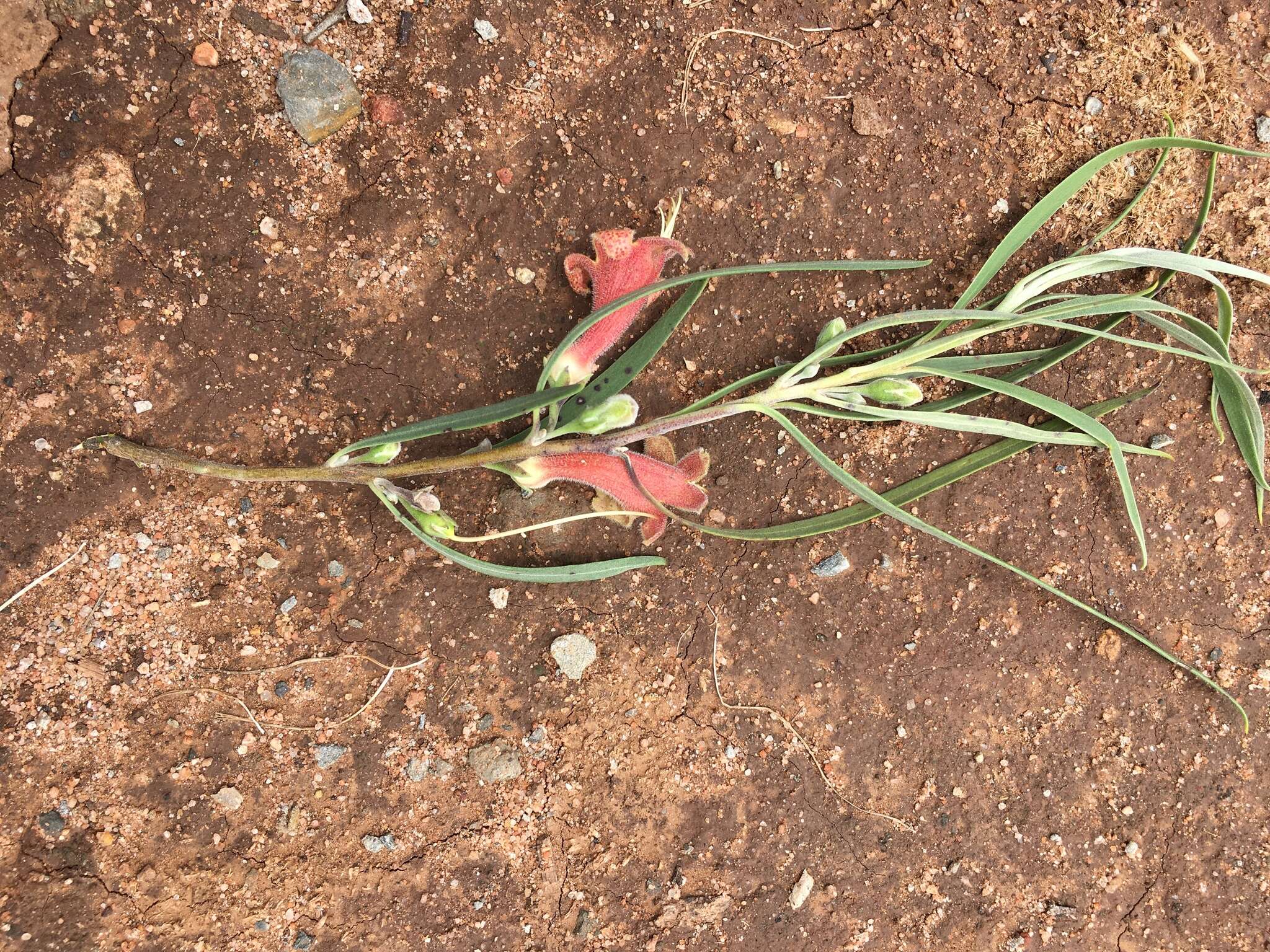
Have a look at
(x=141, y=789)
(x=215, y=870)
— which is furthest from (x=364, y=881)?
(x=141, y=789)

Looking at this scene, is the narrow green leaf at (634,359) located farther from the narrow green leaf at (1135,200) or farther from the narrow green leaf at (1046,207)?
the narrow green leaf at (1135,200)

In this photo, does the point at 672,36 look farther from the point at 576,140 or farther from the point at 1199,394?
the point at 1199,394

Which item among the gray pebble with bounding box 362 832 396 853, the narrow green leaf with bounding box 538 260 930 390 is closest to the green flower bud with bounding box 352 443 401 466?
the narrow green leaf with bounding box 538 260 930 390

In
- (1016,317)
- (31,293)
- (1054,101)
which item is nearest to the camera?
(1016,317)

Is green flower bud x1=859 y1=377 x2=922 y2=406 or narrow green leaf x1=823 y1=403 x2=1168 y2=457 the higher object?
green flower bud x1=859 y1=377 x2=922 y2=406

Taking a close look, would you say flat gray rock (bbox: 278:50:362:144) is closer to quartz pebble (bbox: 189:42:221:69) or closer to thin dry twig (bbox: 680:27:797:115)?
quartz pebble (bbox: 189:42:221:69)

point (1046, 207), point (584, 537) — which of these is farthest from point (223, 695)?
point (1046, 207)

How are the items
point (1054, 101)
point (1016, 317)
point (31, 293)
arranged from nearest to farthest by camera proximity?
point (1016, 317) → point (31, 293) → point (1054, 101)
